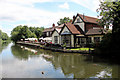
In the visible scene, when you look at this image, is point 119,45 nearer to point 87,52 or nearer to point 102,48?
point 102,48

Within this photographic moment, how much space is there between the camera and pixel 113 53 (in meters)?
22.7

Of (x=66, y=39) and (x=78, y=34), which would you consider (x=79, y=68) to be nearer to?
(x=66, y=39)

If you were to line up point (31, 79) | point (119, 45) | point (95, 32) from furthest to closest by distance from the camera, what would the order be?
point (95, 32)
point (119, 45)
point (31, 79)

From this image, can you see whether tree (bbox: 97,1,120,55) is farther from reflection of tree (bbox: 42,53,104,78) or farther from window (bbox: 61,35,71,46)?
window (bbox: 61,35,71,46)

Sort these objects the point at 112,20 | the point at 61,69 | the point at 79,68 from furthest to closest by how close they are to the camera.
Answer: the point at 112,20, the point at 79,68, the point at 61,69

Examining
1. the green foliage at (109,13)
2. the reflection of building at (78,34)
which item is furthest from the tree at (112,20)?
the reflection of building at (78,34)

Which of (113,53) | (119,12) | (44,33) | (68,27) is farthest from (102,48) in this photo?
(44,33)

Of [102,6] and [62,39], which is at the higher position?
[102,6]

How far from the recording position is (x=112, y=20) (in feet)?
76.2

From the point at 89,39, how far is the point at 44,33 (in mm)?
37760

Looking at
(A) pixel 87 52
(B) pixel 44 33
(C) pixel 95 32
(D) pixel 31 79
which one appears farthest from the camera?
(B) pixel 44 33


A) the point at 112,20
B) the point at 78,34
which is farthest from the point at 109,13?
the point at 78,34

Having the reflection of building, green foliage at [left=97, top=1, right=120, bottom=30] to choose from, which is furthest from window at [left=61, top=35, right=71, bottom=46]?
green foliage at [left=97, top=1, right=120, bottom=30]

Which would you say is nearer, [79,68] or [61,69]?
[61,69]
